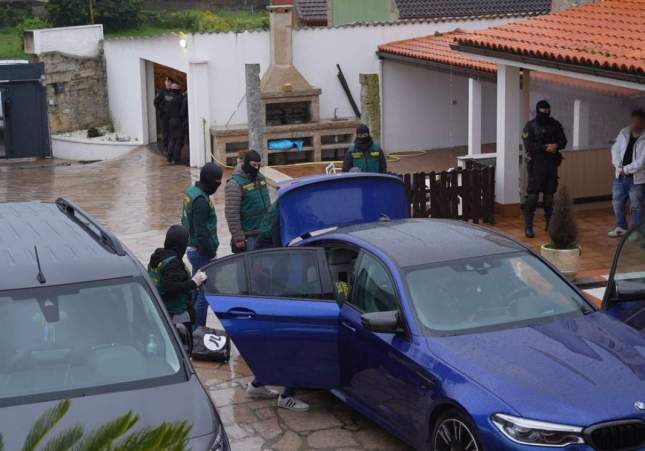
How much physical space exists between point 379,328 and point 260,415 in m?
1.66

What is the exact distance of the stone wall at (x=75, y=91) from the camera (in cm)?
2897

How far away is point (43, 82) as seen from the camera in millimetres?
26188

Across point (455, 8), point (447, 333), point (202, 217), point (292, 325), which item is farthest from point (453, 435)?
point (455, 8)

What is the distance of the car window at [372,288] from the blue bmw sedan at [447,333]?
13 millimetres

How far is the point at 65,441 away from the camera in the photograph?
4.04 meters

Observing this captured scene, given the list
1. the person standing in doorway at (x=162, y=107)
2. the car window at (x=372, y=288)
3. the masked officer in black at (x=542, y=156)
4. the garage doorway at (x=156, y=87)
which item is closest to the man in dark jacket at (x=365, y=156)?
the masked officer in black at (x=542, y=156)

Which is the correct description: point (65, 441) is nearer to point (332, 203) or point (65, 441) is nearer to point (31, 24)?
point (332, 203)

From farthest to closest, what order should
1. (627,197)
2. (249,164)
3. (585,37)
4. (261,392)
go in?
(585,37) → (627,197) → (249,164) → (261,392)

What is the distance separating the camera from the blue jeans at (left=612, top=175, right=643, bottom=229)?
12.6 metres

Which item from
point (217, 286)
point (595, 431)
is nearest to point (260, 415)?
point (217, 286)

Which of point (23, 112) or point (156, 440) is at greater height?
point (156, 440)

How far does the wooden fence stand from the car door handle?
6.42 m

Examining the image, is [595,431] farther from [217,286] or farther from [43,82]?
[43,82]

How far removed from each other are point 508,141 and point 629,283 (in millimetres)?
7289
